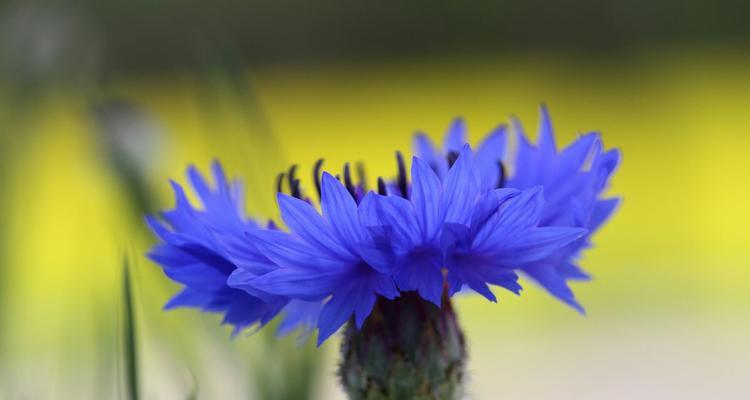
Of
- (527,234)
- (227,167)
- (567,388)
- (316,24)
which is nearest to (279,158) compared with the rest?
(227,167)

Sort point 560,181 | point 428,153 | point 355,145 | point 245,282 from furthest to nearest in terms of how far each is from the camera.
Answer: point 355,145, point 428,153, point 560,181, point 245,282

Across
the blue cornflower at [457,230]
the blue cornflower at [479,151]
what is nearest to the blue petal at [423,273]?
the blue cornflower at [457,230]

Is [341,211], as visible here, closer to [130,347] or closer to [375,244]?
[375,244]

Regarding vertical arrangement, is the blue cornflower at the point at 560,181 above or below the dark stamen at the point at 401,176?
below

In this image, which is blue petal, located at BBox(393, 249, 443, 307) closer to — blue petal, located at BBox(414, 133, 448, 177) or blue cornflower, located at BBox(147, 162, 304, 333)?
blue cornflower, located at BBox(147, 162, 304, 333)

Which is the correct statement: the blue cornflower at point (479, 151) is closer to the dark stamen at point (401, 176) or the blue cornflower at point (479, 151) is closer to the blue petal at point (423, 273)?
the dark stamen at point (401, 176)

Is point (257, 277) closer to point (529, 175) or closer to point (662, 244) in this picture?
point (529, 175)

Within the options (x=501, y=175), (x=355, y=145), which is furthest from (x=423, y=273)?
(x=355, y=145)

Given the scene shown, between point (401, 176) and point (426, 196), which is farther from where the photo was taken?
point (401, 176)
